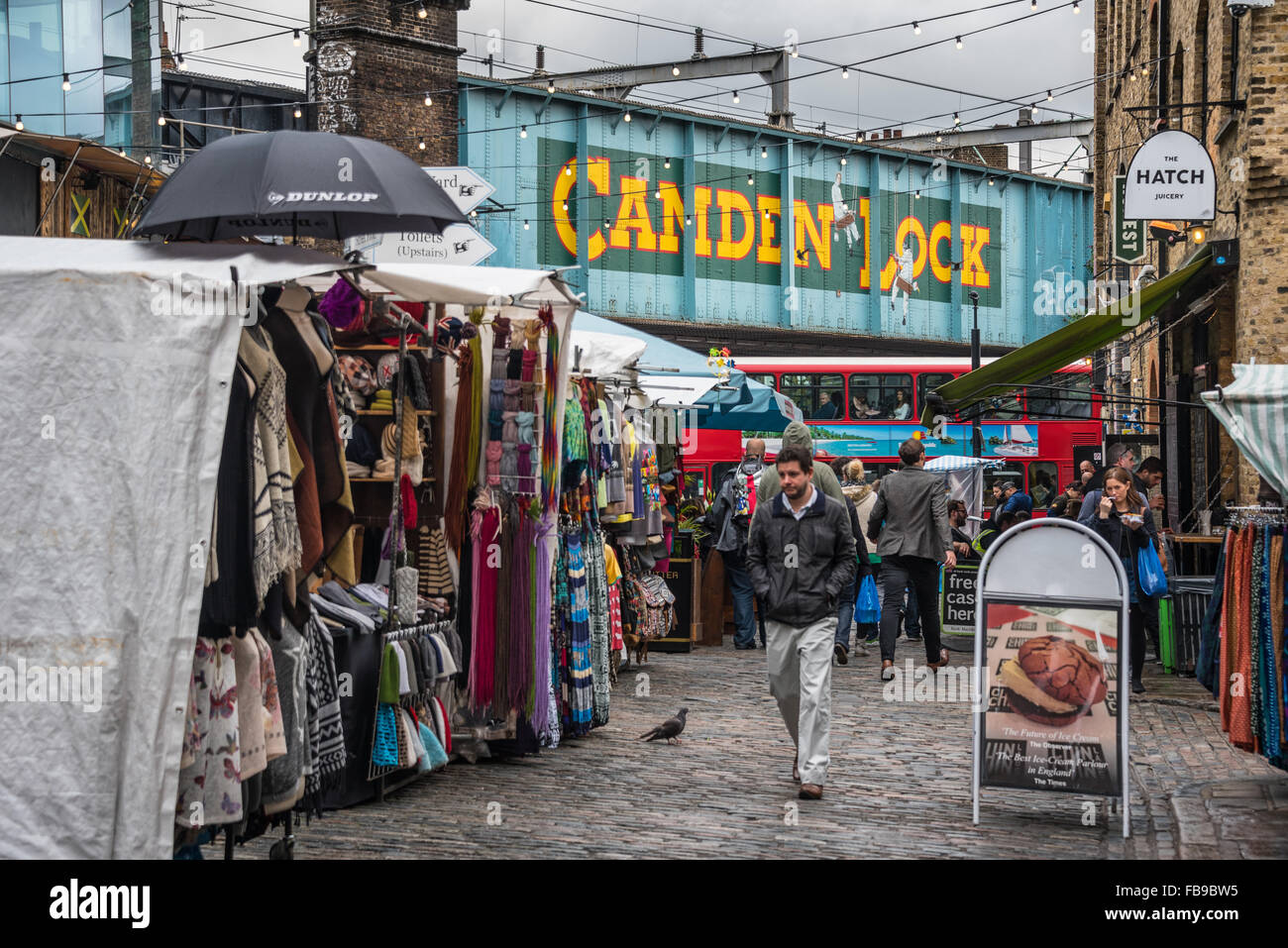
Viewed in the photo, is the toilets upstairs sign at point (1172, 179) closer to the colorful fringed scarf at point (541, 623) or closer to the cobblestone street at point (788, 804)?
→ the cobblestone street at point (788, 804)

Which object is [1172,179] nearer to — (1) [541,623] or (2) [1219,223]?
(2) [1219,223]

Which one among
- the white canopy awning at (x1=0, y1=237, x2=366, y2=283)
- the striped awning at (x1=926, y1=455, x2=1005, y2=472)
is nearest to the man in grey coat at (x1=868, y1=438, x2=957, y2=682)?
the white canopy awning at (x1=0, y1=237, x2=366, y2=283)

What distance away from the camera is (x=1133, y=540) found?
12352 mm

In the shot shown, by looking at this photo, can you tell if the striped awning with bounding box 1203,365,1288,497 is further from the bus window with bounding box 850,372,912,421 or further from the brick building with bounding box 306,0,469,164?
the brick building with bounding box 306,0,469,164

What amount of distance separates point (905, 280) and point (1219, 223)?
2508 cm

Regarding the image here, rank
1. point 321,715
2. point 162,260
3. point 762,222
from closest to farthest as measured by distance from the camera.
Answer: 1. point 162,260
2. point 321,715
3. point 762,222

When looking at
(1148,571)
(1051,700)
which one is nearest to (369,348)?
(1051,700)

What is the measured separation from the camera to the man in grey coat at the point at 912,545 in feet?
43.2

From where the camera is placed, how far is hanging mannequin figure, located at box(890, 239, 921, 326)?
132 feet

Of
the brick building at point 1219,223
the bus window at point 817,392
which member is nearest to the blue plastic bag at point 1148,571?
the brick building at point 1219,223

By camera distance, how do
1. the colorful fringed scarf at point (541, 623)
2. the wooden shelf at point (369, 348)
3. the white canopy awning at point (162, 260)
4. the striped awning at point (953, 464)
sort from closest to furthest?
the white canopy awning at point (162, 260), the wooden shelf at point (369, 348), the colorful fringed scarf at point (541, 623), the striped awning at point (953, 464)

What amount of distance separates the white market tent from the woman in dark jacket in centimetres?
856

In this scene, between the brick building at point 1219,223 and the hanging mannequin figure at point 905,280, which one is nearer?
the brick building at point 1219,223

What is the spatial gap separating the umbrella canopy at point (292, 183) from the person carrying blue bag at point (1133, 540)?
7.04 meters
